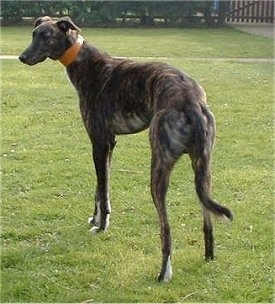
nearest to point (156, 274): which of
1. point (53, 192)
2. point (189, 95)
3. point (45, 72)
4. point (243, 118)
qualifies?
point (189, 95)

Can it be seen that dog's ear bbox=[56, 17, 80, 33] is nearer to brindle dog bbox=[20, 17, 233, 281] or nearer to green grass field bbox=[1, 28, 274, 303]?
brindle dog bbox=[20, 17, 233, 281]

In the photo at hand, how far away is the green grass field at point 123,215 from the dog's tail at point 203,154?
565 millimetres

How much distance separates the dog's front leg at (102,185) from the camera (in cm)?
553

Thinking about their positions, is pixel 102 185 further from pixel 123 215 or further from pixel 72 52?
pixel 72 52

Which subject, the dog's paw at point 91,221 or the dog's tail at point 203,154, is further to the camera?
the dog's paw at point 91,221

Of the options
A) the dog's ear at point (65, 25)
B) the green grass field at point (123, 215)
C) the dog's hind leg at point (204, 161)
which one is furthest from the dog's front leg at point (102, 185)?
the dog's hind leg at point (204, 161)

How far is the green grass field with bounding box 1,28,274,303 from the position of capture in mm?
4633

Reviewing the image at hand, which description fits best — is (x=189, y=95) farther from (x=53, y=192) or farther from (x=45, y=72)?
(x=45, y=72)

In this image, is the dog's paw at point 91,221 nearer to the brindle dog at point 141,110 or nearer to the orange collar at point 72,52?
the brindle dog at point 141,110

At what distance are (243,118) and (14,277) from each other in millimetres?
5683

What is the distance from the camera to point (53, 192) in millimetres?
6492

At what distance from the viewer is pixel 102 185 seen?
567 cm

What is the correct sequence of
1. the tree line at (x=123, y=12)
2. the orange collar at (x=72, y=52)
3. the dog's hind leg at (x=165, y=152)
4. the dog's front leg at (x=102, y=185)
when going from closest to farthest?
1. the dog's hind leg at (x=165, y=152)
2. the dog's front leg at (x=102, y=185)
3. the orange collar at (x=72, y=52)
4. the tree line at (x=123, y=12)

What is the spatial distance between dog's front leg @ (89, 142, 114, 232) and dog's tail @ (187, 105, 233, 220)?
1120 millimetres
